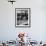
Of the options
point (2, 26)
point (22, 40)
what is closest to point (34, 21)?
point (2, 26)

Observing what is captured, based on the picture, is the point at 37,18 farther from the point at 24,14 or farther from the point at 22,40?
the point at 22,40

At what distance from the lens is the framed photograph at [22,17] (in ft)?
17.3

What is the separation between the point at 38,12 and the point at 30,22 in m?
0.50

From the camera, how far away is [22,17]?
17.5 ft

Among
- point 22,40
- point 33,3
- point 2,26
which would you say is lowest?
point 22,40

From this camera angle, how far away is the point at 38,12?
5277 millimetres

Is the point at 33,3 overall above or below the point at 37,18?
above

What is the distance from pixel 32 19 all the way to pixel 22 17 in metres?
0.40

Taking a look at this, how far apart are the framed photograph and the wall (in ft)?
0.39

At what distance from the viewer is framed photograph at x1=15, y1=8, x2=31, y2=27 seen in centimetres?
529

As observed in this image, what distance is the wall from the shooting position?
527cm

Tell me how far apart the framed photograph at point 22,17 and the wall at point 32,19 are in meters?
0.12

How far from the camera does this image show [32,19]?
17.3ft

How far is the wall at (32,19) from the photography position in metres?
5.27
